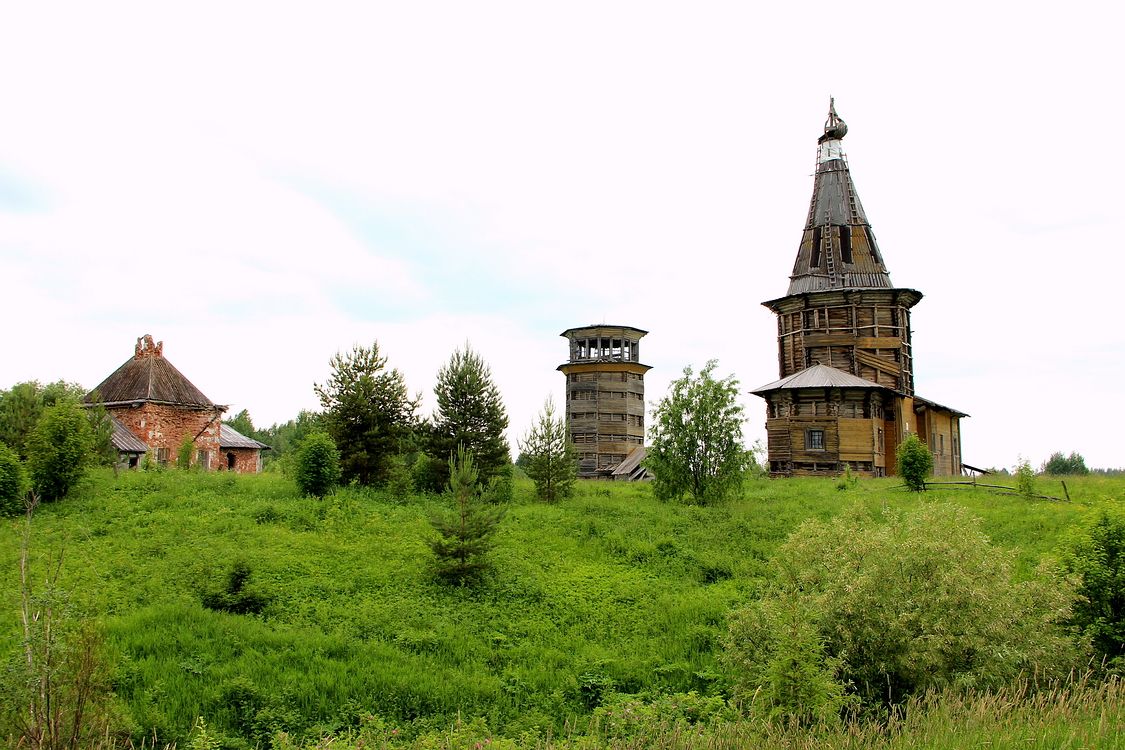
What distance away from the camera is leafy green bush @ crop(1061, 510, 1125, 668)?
15.0m

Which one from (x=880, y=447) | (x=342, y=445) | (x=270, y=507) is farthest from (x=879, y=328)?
(x=270, y=507)

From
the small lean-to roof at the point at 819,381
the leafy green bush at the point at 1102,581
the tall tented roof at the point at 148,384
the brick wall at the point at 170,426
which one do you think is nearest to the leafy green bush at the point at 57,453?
the brick wall at the point at 170,426

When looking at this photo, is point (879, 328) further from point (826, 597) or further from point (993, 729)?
point (993, 729)

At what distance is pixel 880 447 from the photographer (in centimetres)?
4081

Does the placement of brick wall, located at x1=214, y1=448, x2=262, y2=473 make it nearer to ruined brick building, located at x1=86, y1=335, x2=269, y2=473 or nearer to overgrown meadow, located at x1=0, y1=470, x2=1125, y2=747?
ruined brick building, located at x1=86, y1=335, x2=269, y2=473

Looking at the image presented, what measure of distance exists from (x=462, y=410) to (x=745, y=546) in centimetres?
1079

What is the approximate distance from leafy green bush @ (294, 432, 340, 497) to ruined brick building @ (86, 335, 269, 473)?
15.1 meters

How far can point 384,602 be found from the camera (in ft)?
56.7

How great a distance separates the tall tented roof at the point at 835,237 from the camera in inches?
1796

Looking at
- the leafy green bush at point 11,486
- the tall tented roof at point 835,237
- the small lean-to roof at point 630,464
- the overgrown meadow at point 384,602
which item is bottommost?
the overgrown meadow at point 384,602

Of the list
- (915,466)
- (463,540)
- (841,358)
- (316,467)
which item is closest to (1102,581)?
(463,540)

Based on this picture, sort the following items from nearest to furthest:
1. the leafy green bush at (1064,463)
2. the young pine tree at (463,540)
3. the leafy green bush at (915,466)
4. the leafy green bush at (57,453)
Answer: the young pine tree at (463,540) → the leafy green bush at (57,453) → the leafy green bush at (915,466) → the leafy green bush at (1064,463)

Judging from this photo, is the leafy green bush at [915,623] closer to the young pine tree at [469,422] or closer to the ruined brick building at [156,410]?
the young pine tree at [469,422]

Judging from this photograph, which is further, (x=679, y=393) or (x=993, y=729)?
(x=679, y=393)
